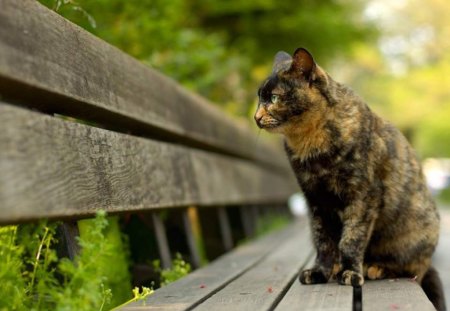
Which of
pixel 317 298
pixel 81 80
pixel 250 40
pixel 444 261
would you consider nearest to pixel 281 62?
pixel 81 80

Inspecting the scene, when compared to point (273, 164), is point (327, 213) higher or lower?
lower

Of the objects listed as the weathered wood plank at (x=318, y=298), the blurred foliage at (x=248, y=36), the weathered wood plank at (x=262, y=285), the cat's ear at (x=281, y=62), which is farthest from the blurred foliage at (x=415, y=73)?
the weathered wood plank at (x=318, y=298)

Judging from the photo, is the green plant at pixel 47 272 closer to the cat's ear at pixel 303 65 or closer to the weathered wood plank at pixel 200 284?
the weathered wood plank at pixel 200 284

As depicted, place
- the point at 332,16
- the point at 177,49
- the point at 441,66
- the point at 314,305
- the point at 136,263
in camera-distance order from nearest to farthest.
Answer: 1. the point at 314,305
2. the point at 136,263
3. the point at 177,49
4. the point at 332,16
5. the point at 441,66

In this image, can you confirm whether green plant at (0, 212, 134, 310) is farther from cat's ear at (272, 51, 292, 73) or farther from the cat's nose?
cat's ear at (272, 51, 292, 73)

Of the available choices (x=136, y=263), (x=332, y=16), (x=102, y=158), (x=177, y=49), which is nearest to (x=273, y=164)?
(x=332, y=16)

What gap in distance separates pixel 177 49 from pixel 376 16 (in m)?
7.24

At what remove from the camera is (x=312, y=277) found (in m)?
2.80

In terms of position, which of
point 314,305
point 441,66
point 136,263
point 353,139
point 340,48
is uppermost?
point 441,66

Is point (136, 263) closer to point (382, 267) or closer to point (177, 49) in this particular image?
point (382, 267)

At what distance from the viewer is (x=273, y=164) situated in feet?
30.5

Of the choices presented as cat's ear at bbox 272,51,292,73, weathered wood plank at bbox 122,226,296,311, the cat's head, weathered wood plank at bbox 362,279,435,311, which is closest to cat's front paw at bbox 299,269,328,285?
weathered wood plank at bbox 362,279,435,311

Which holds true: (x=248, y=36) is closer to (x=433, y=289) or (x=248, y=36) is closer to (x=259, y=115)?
(x=259, y=115)

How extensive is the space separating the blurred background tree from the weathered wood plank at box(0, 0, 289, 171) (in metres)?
0.29
